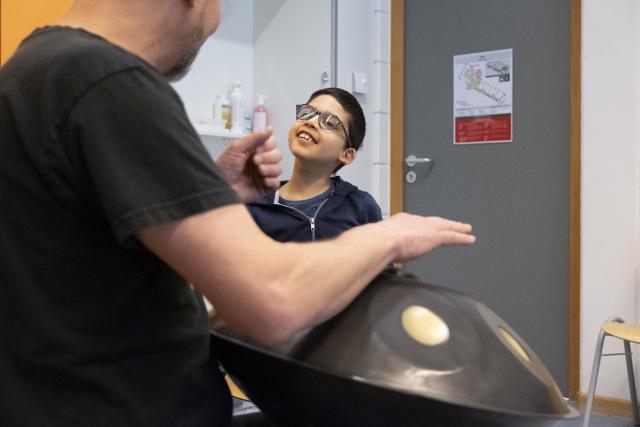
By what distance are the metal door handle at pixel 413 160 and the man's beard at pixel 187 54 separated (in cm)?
306

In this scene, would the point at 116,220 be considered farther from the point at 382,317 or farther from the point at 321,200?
the point at 321,200

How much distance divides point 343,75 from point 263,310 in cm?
313

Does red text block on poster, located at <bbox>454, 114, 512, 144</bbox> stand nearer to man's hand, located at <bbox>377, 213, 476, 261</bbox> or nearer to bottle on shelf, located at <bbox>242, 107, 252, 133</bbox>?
bottle on shelf, located at <bbox>242, 107, 252, 133</bbox>

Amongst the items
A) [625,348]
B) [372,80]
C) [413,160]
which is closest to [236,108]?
[372,80]

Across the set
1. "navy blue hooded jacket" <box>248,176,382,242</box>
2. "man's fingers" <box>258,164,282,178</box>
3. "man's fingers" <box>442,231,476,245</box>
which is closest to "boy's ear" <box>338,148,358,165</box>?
"navy blue hooded jacket" <box>248,176,382,242</box>

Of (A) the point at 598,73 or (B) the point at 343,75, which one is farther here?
(B) the point at 343,75

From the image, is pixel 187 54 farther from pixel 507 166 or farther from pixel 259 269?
pixel 507 166

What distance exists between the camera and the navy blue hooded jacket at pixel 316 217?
92.8 inches

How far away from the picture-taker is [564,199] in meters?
3.54

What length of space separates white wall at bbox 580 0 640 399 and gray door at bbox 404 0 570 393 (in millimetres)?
162

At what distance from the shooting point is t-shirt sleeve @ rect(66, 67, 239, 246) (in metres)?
0.67

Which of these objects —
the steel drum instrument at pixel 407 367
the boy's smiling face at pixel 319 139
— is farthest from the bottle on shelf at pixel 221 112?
the steel drum instrument at pixel 407 367

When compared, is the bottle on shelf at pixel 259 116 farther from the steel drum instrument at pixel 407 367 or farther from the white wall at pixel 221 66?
the steel drum instrument at pixel 407 367

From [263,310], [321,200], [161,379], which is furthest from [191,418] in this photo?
[321,200]
